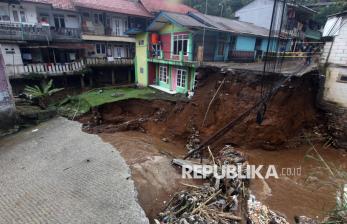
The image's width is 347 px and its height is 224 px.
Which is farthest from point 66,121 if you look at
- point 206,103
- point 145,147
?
point 206,103

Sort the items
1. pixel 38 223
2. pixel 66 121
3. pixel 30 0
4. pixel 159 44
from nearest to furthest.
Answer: pixel 38 223 < pixel 66 121 < pixel 30 0 < pixel 159 44

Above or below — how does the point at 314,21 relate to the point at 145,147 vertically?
above

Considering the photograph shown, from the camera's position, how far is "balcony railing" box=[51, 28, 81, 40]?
699 inches

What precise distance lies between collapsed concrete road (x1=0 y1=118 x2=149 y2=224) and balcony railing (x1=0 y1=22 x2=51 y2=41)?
381 inches

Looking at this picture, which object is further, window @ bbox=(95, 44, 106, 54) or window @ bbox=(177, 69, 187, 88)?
window @ bbox=(95, 44, 106, 54)

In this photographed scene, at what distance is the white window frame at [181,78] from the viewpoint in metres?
16.0

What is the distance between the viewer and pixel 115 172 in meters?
7.75

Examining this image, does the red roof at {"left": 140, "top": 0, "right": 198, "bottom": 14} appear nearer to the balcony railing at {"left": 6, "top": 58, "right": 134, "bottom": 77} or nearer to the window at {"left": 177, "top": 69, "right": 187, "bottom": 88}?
the balcony railing at {"left": 6, "top": 58, "right": 134, "bottom": 77}

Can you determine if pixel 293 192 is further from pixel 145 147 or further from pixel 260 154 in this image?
pixel 145 147

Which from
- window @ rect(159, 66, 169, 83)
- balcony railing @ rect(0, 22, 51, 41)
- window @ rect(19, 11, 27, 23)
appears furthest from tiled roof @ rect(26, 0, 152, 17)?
window @ rect(159, 66, 169, 83)

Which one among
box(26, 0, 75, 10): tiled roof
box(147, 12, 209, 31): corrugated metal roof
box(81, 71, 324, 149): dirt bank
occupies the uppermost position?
box(26, 0, 75, 10): tiled roof

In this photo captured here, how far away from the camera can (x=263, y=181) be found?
8859mm

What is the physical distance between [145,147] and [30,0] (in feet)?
55.5

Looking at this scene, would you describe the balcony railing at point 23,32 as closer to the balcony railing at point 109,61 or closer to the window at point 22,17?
the window at point 22,17
